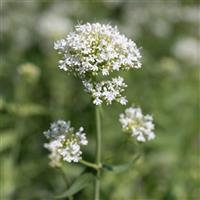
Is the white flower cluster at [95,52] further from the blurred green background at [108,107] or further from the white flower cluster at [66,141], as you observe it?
the blurred green background at [108,107]

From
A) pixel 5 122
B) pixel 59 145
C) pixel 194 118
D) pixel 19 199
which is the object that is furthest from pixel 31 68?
pixel 59 145

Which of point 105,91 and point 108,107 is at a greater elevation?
point 108,107

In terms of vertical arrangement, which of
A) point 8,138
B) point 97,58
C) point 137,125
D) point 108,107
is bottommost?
point 137,125

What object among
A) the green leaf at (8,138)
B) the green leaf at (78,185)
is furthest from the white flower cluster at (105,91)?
the green leaf at (8,138)

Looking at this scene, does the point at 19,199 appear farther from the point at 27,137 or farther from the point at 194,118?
the point at 194,118

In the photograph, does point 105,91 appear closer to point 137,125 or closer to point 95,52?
point 95,52

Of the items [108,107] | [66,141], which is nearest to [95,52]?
[66,141]

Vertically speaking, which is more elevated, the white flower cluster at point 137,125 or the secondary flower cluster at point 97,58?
the secondary flower cluster at point 97,58
